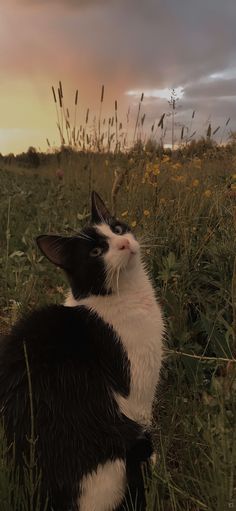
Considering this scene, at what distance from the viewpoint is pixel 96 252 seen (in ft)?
7.57

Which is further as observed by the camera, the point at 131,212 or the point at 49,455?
the point at 131,212

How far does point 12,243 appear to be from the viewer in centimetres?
498

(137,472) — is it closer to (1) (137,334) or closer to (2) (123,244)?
(1) (137,334)

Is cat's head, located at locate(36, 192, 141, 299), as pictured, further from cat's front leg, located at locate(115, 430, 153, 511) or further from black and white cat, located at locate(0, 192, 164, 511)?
cat's front leg, located at locate(115, 430, 153, 511)

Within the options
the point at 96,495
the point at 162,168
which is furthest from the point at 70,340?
the point at 162,168

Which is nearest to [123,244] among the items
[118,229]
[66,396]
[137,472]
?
[118,229]

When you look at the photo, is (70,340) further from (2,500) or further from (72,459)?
(2,500)

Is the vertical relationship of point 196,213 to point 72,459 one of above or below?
above

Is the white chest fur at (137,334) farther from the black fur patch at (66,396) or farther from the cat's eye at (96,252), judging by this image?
the cat's eye at (96,252)

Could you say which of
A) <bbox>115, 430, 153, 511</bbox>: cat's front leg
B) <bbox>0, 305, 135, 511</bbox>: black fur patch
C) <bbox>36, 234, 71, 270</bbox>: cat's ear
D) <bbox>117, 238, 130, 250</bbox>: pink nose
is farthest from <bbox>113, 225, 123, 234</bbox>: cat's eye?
<bbox>115, 430, 153, 511</bbox>: cat's front leg

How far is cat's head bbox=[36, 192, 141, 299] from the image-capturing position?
7.25 feet

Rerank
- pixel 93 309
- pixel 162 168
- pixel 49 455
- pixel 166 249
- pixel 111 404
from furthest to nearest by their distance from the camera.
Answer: pixel 162 168
pixel 166 249
pixel 93 309
pixel 111 404
pixel 49 455

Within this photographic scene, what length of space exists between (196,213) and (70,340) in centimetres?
184

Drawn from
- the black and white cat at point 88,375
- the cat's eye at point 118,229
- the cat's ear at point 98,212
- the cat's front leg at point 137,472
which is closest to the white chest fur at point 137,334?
the black and white cat at point 88,375
